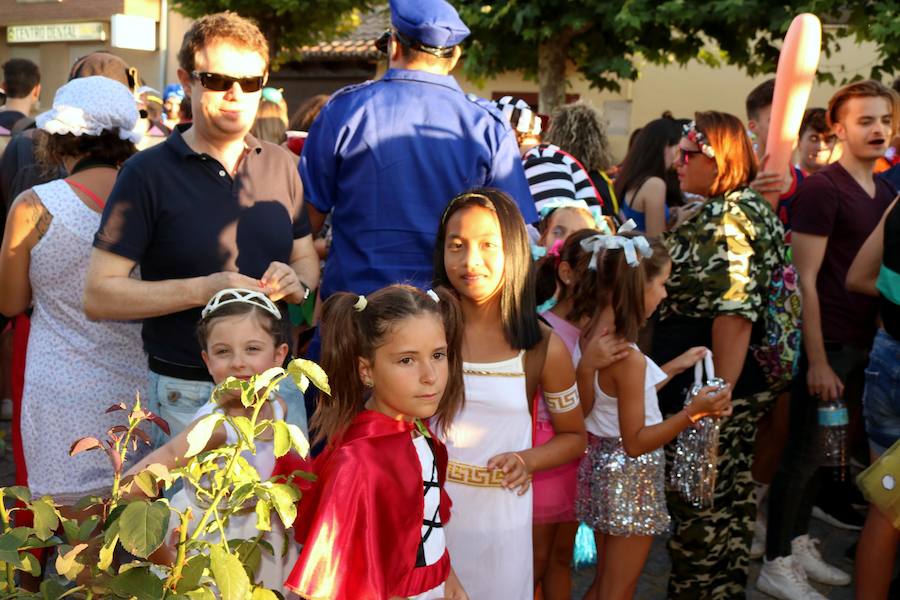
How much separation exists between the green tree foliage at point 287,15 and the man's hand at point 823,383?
52.8 ft

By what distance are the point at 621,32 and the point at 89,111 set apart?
1284cm

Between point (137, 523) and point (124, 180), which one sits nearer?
point (137, 523)

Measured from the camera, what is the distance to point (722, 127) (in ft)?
12.2

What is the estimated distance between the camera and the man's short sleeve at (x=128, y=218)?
2715mm

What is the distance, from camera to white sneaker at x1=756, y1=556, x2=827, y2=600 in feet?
13.9

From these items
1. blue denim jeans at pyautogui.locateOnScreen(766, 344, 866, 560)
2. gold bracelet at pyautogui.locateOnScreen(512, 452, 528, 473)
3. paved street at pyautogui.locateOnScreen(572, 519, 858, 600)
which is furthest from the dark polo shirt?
blue denim jeans at pyautogui.locateOnScreen(766, 344, 866, 560)

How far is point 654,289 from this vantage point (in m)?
3.40

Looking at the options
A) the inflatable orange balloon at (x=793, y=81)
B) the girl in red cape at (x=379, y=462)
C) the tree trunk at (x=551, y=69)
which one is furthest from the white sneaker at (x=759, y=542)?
the tree trunk at (x=551, y=69)

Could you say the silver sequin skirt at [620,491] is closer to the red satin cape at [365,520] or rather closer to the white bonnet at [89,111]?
the red satin cape at [365,520]

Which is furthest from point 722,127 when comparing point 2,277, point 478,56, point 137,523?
point 478,56

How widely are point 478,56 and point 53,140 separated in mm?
12855

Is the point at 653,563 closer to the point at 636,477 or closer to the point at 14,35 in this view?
the point at 636,477

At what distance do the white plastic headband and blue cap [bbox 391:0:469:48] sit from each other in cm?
107

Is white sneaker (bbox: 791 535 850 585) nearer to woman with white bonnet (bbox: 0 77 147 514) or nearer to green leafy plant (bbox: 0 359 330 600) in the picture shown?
woman with white bonnet (bbox: 0 77 147 514)
